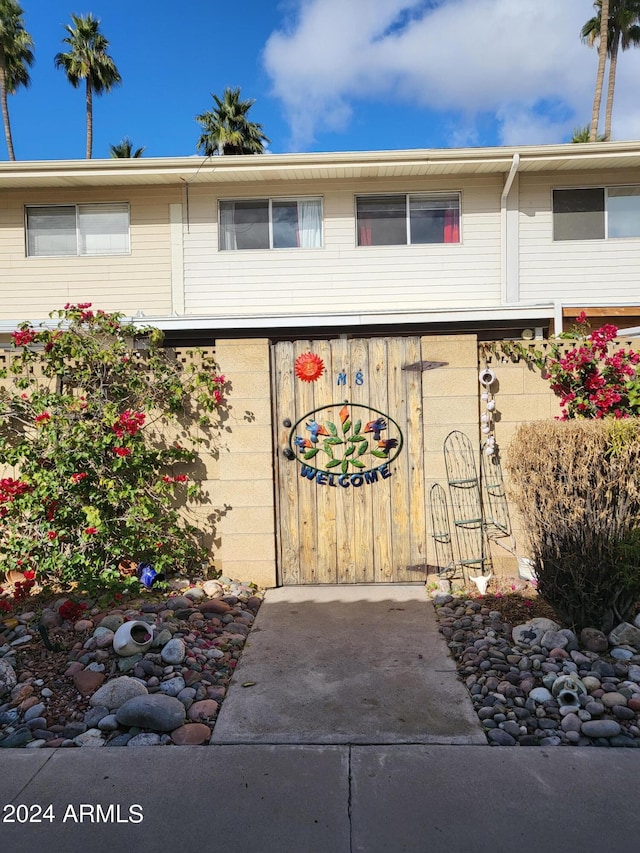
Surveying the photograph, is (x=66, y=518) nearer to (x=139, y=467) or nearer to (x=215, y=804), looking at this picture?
(x=139, y=467)

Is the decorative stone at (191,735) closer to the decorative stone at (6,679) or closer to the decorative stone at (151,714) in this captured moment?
the decorative stone at (151,714)

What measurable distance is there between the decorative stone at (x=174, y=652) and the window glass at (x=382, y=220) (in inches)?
298

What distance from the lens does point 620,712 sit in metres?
3.10

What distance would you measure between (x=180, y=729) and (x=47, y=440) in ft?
8.69

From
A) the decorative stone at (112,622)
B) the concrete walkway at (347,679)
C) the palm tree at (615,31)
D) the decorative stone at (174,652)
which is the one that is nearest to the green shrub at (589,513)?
the concrete walkway at (347,679)

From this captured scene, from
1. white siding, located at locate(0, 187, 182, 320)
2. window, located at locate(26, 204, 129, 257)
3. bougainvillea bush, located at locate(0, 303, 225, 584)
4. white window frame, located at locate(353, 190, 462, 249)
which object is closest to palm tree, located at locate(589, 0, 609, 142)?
white window frame, located at locate(353, 190, 462, 249)

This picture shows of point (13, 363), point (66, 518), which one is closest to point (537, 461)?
point (66, 518)

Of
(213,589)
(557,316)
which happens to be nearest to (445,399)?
(213,589)

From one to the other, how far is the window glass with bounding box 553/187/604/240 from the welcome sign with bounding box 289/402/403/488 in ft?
20.7

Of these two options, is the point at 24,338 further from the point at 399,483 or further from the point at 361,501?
the point at 399,483

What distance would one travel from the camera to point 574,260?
32.0ft

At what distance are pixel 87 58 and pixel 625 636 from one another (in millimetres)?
25158

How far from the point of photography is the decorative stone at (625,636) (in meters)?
3.76

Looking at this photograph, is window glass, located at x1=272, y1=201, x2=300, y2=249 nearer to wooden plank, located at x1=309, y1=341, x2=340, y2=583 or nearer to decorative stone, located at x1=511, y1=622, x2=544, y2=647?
wooden plank, located at x1=309, y1=341, x2=340, y2=583
